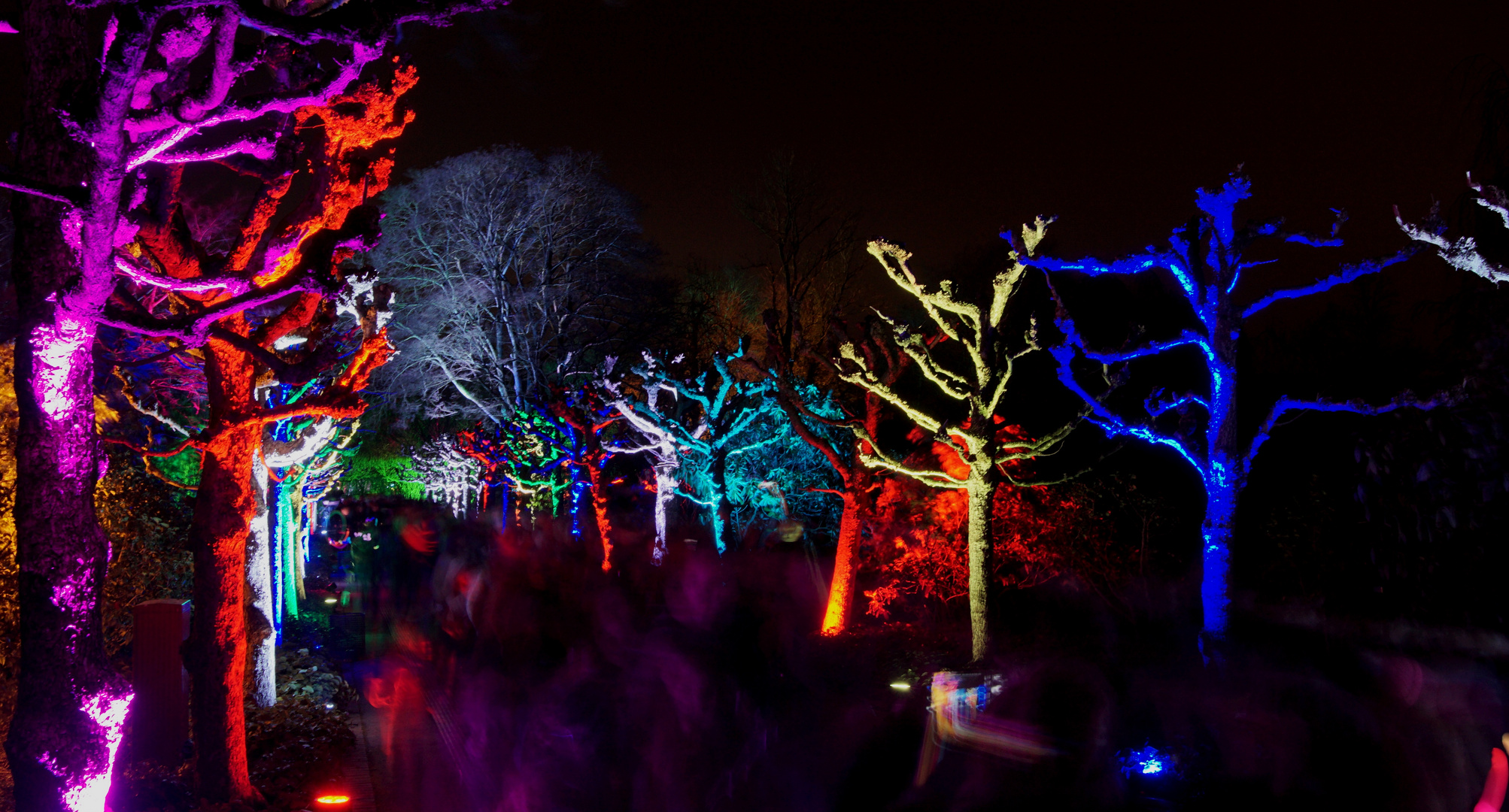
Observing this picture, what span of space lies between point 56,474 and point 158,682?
13.9 feet

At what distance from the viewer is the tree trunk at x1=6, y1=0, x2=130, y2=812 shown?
452 cm

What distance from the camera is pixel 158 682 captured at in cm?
789

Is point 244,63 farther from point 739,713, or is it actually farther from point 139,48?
point 739,713

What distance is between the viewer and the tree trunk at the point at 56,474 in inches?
178

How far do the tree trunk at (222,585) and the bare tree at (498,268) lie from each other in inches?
640

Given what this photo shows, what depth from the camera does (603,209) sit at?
2466 cm

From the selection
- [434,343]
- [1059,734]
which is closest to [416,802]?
[1059,734]

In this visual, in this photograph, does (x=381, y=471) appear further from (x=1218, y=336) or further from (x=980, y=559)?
(x=1218, y=336)

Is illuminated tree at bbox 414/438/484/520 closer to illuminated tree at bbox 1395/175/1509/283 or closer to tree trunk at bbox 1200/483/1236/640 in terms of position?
tree trunk at bbox 1200/483/1236/640

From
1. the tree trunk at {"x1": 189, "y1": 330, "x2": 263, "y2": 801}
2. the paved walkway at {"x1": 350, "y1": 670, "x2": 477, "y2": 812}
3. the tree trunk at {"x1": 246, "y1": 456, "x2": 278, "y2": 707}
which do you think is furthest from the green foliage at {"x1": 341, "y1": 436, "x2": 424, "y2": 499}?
the tree trunk at {"x1": 189, "y1": 330, "x2": 263, "y2": 801}

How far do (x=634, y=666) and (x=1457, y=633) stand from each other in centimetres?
956

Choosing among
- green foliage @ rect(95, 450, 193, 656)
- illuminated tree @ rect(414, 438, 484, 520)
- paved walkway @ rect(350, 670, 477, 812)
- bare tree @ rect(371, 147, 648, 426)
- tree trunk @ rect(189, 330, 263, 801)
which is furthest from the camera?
illuminated tree @ rect(414, 438, 484, 520)

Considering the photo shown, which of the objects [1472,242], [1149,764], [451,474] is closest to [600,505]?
[1149,764]

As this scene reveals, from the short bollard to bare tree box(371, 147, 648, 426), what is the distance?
15.3 meters
